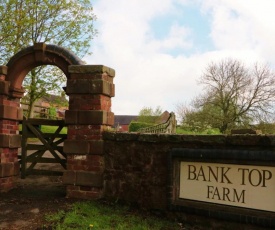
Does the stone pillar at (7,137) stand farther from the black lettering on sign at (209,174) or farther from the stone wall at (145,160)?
the black lettering on sign at (209,174)

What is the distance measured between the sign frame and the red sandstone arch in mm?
3088

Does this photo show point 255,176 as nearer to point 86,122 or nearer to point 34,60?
Result: point 86,122

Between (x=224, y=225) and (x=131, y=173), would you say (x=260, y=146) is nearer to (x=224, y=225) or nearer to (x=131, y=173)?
(x=224, y=225)

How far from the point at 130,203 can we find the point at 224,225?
1704mm

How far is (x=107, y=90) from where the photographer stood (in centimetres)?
623

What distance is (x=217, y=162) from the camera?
15.3 feet

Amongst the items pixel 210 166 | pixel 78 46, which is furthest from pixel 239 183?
pixel 78 46

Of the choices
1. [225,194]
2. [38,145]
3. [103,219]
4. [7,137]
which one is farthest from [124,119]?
[225,194]

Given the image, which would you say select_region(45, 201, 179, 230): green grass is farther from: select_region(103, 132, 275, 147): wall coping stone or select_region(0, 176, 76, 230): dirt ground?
select_region(103, 132, 275, 147): wall coping stone

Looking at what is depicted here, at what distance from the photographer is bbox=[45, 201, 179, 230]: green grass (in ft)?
15.0

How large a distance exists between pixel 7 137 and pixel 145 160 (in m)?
3.29

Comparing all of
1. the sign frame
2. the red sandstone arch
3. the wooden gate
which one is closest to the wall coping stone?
the sign frame

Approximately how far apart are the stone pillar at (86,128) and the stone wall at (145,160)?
0.20 m

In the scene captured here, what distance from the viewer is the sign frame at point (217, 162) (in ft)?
Answer: 14.0
